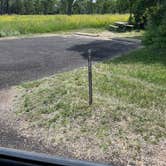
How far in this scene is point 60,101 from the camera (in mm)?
6250

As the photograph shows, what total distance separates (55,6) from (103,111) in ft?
208

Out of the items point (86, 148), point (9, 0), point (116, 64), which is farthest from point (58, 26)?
point (9, 0)

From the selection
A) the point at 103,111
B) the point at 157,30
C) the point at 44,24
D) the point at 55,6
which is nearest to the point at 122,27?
the point at 44,24

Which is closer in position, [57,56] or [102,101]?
[102,101]

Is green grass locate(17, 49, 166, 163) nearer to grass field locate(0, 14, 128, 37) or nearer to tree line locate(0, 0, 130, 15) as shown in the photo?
grass field locate(0, 14, 128, 37)

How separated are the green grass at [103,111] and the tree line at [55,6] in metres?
51.8

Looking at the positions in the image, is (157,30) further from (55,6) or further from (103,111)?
(55,6)

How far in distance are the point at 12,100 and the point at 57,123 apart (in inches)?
63.3

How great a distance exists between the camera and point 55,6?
67.3m

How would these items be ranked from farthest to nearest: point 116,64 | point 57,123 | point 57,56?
1. point 57,56
2. point 116,64
3. point 57,123

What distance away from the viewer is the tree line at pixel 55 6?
203 ft

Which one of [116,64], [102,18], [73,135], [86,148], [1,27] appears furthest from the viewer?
[102,18]

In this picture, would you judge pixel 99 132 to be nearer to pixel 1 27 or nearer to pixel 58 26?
pixel 1 27

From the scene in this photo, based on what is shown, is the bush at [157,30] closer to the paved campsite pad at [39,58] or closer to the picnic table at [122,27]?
the paved campsite pad at [39,58]
